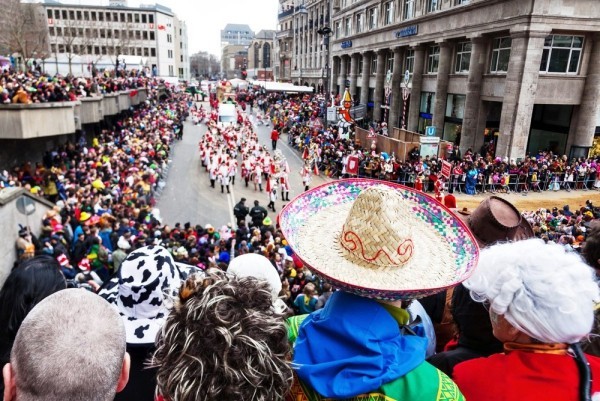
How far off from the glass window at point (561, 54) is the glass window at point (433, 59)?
1017cm

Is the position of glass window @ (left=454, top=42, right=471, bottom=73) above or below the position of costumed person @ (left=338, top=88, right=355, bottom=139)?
above

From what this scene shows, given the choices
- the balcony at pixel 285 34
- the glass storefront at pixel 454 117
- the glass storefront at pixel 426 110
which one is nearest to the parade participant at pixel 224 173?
the glass storefront at pixel 454 117

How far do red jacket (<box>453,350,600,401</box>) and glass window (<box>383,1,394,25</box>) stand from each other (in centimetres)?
4127

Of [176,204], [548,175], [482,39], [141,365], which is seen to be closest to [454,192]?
[548,175]

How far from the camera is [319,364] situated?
1839mm

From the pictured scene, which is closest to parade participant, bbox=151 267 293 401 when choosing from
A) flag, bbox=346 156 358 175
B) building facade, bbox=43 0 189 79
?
flag, bbox=346 156 358 175

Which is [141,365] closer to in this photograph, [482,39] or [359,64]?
[482,39]

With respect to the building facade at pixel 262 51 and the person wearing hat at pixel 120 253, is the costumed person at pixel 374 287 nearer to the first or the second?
the person wearing hat at pixel 120 253

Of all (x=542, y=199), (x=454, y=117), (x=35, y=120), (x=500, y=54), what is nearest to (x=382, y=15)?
(x=454, y=117)

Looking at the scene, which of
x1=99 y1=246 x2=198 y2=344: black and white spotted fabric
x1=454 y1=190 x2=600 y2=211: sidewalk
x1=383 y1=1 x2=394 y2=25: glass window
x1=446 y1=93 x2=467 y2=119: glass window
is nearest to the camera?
x1=99 y1=246 x2=198 y2=344: black and white spotted fabric

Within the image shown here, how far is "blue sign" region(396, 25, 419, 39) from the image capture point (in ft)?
109

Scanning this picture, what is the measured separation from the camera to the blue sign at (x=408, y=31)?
3319 cm

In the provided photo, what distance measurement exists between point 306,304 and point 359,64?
47.7 metres

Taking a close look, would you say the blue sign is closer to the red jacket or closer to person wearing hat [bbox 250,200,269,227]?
person wearing hat [bbox 250,200,269,227]
